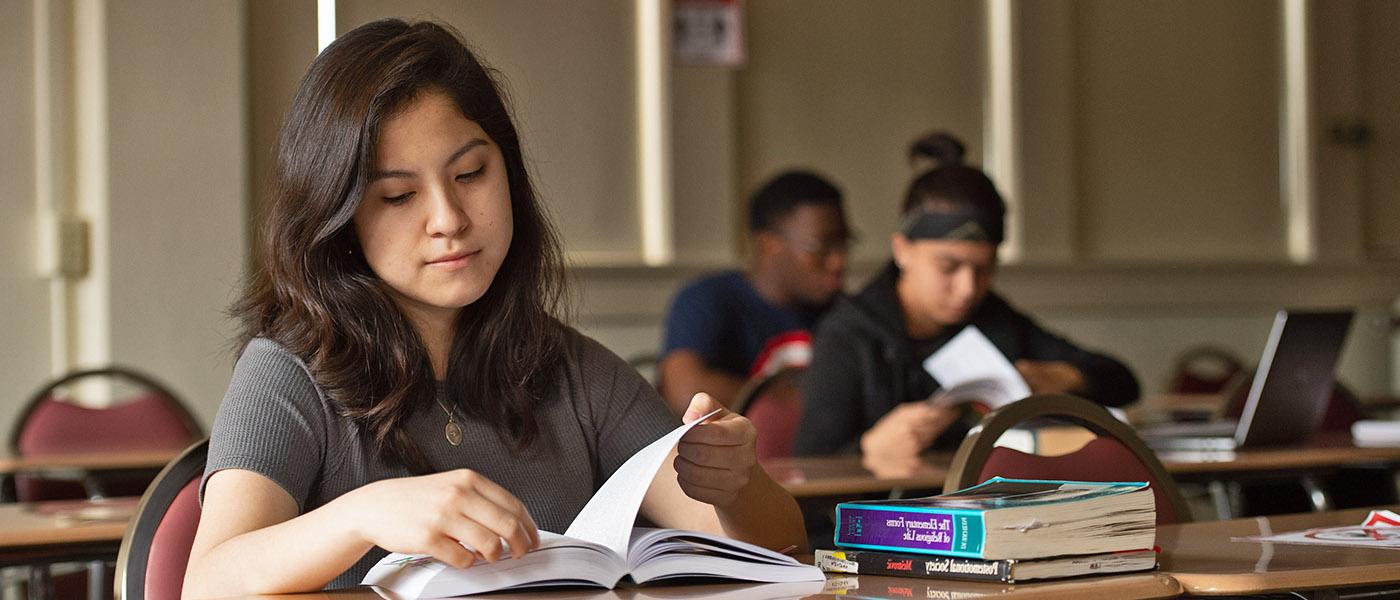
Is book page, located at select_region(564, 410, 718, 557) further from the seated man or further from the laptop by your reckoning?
the seated man

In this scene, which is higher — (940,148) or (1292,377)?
(940,148)

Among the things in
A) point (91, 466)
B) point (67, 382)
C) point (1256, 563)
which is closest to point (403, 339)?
point (1256, 563)

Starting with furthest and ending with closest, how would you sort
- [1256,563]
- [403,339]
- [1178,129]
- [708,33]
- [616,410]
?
[1178,129] → [708,33] → [616,410] → [403,339] → [1256,563]

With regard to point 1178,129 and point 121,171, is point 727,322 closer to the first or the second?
point 121,171

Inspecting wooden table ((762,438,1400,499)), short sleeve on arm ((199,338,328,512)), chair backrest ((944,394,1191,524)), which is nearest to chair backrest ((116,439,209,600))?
short sleeve on arm ((199,338,328,512))

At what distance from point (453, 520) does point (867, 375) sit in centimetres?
208

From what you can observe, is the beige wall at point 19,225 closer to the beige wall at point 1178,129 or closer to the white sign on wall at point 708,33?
the white sign on wall at point 708,33

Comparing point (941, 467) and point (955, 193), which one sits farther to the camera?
point (955, 193)

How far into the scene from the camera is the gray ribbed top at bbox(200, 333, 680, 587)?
1.43 metres

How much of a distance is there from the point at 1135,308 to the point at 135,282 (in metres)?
3.52

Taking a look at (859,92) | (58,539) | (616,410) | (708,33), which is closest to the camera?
(616,410)

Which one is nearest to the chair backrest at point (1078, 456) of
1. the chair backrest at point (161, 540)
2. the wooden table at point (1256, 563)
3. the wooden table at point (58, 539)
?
the wooden table at point (1256, 563)

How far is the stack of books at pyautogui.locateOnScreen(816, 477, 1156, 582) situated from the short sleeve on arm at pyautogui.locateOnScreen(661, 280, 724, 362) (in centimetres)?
302

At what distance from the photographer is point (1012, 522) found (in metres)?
1.24
